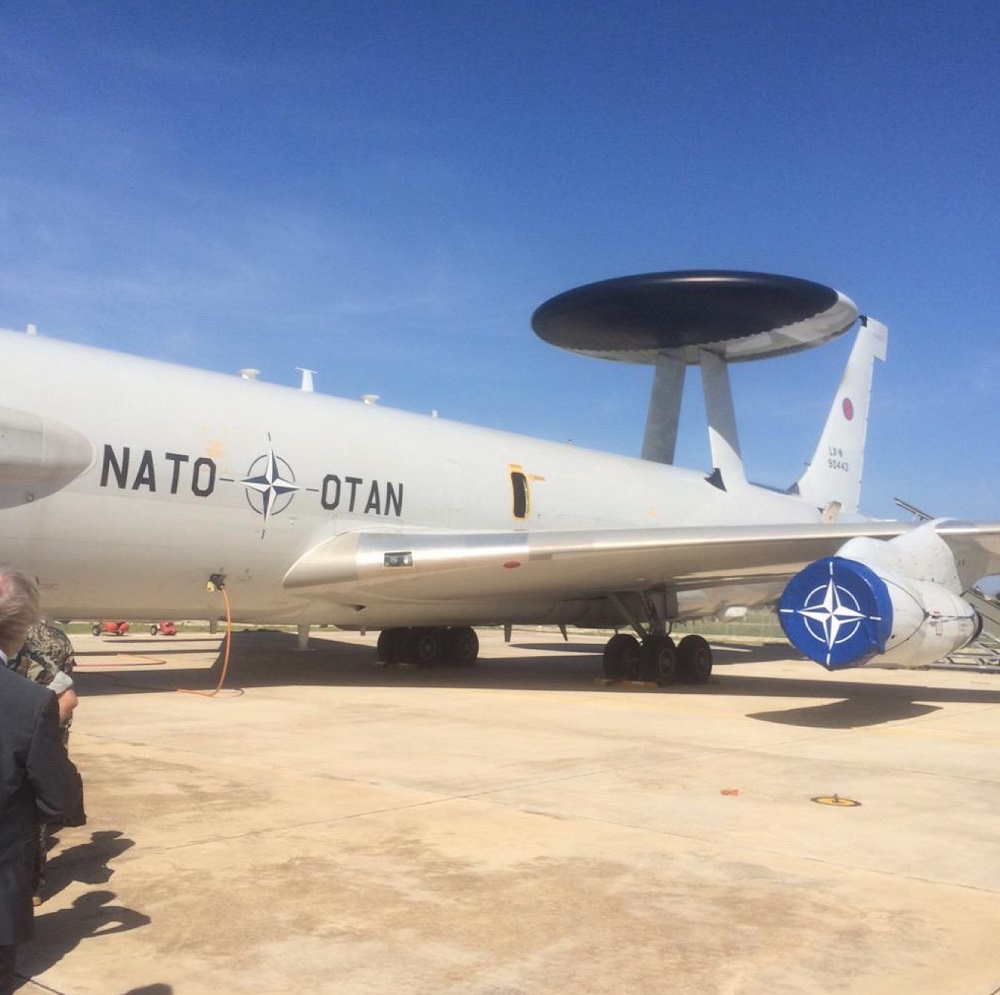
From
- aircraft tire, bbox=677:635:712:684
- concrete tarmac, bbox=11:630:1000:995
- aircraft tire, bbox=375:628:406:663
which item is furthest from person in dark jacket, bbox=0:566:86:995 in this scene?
aircraft tire, bbox=375:628:406:663

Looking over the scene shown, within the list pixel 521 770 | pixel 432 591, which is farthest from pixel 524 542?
pixel 521 770

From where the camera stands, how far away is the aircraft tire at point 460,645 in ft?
53.9

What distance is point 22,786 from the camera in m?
2.70

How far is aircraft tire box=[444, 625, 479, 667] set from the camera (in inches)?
647

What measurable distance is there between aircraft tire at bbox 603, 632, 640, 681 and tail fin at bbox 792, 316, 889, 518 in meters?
8.07

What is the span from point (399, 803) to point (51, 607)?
6.09m

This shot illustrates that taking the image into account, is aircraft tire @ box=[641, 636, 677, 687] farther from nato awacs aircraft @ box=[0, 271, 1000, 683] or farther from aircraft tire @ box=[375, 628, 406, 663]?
aircraft tire @ box=[375, 628, 406, 663]

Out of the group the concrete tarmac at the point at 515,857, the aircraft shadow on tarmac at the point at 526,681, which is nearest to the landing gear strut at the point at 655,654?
the aircraft shadow on tarmac at the point at 526,681

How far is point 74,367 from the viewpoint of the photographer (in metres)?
9.95

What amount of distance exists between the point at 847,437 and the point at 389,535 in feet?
45.6

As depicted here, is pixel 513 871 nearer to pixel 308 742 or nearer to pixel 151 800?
pixel 151 800

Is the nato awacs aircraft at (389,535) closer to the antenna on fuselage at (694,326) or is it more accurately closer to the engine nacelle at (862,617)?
the engine nacelle at (862,617)

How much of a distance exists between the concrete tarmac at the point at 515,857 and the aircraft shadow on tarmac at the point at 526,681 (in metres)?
1.40

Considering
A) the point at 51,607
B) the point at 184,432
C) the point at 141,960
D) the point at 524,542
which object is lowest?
the point at 141,960
